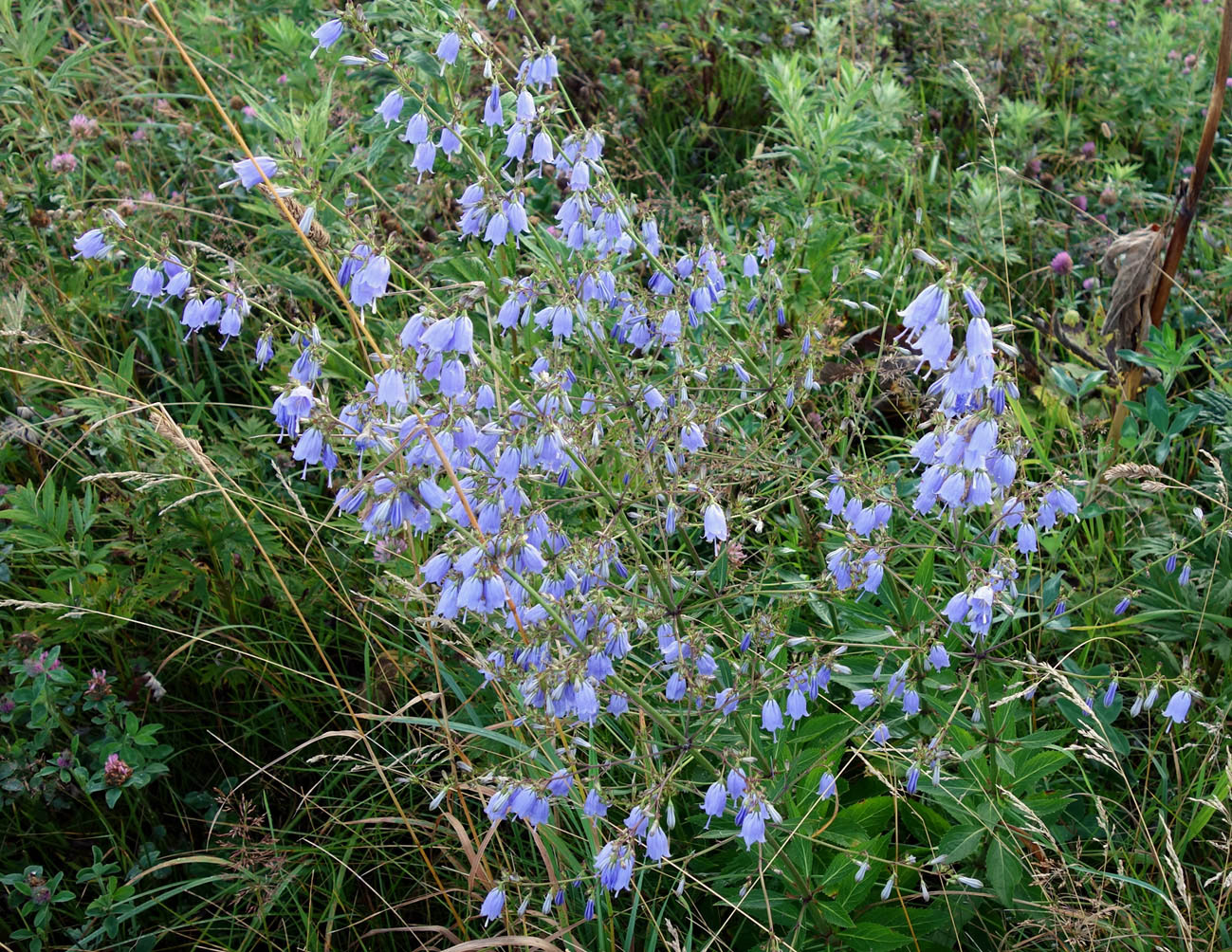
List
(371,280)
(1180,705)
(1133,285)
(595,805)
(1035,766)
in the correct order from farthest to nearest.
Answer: (1133,285)
(1035,766)
(1180,705)
(595,805)
(371,280)

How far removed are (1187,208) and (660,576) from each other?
2.28 m

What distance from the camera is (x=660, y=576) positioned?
2051 millimetres

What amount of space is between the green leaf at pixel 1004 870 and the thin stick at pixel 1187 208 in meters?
1.35

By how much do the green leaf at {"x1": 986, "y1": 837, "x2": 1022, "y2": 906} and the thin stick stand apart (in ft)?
4.42

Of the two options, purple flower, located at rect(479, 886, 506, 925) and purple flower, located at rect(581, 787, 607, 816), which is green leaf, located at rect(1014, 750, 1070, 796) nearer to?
purple flower, located at rect(581, 787, 607, 816)

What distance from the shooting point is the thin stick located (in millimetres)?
3088

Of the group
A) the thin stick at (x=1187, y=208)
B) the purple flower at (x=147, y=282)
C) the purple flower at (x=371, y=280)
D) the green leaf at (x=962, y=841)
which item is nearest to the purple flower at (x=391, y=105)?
the purple flower at (x=371, y=280)

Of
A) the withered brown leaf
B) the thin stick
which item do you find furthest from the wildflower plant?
the withered brown leaf

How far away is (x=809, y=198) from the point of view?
151 inches

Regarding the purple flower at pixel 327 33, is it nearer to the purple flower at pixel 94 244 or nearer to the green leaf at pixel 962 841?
the purple flower at pixel 94 244

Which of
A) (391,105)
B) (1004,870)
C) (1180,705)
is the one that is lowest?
(1004,870)

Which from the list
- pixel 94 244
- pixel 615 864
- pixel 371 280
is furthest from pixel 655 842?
pixel 94 244

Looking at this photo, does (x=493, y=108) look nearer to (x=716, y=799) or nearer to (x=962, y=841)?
(x=716, y=799)

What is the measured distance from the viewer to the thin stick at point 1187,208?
3.09 m
